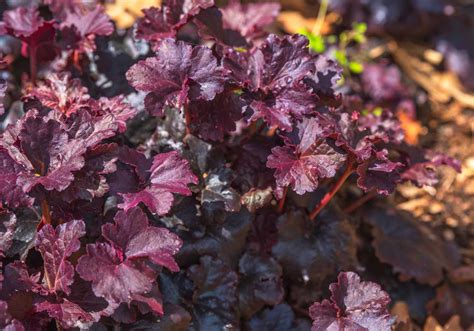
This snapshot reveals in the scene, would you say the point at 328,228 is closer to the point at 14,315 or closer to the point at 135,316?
the point at 135,316

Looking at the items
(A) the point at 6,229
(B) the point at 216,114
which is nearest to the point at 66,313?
(A) the point at 6,229

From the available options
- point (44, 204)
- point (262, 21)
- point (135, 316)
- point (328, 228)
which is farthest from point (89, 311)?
point (262, 21)

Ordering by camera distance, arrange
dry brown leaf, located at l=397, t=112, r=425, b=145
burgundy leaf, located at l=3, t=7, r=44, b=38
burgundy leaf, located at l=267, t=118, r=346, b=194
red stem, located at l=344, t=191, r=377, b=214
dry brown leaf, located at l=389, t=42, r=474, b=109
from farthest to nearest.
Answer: dry brown leaf, located at l=389, t=42, r=474, b=109, dry brown leaf, located at l=397, t=112, r=425, b=145, red stem, located at l=344, t=191, r=377, b=214, burgundy leaf, located at l=3, t=7, r=44, b=38, burgundy leaf, located at l=267, t=118, r=346, b=194

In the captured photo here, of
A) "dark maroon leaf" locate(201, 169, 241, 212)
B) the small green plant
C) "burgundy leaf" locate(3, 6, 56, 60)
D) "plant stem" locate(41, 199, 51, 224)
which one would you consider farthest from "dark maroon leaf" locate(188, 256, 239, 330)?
the small green plant

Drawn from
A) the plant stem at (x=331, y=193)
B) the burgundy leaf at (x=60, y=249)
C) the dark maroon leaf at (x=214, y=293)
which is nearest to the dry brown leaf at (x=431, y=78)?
the plant stem at (x=331, y=193)

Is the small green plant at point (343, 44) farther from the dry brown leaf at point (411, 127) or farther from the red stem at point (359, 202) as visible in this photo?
the red stem at point (359, 202)

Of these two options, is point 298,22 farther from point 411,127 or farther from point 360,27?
point 411,127

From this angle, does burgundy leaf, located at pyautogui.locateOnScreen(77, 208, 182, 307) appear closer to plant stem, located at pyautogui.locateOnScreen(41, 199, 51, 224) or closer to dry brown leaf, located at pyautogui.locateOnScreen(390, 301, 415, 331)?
plant stem, located at pyautogui.locateOnScreen(41, 199, 51, 224)
